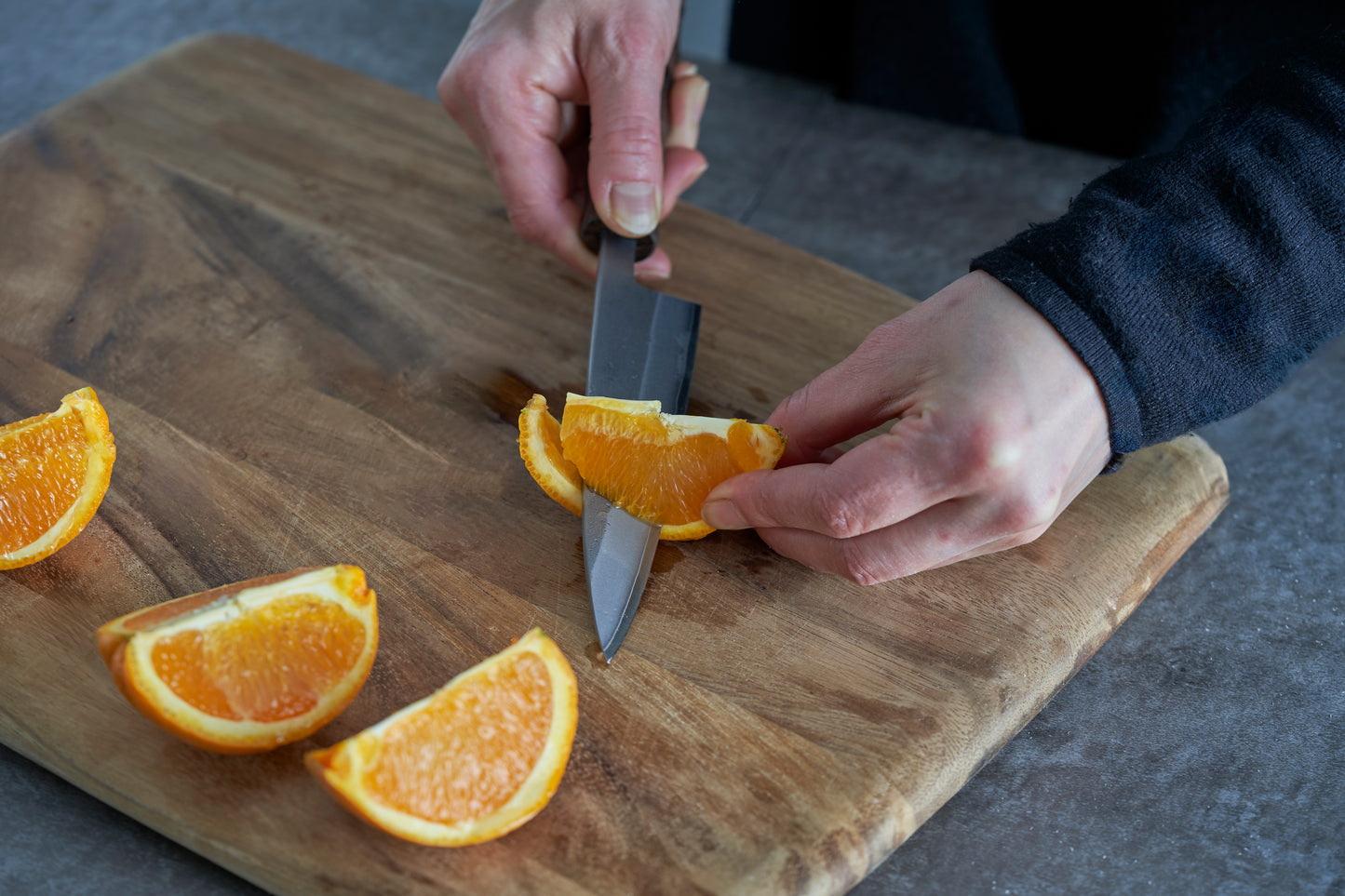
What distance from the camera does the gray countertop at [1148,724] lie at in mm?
1591

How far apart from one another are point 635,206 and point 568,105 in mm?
422

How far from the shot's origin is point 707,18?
3.63 meters

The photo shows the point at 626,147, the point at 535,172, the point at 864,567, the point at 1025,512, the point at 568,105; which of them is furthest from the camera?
the point at 568,105

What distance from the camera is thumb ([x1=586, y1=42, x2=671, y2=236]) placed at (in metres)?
2.06

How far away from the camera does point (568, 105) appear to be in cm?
234

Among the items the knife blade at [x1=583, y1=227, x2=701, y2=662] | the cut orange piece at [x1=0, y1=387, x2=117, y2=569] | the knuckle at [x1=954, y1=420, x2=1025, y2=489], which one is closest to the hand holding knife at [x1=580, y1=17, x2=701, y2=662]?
the knife blade at [x1=583, y1=227, x2=701, y2=662]

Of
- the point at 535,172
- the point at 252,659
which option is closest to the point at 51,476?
the point at 252,659

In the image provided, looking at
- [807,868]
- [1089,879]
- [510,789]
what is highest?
[510,789]

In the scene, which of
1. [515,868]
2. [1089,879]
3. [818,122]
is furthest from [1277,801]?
[818,122]

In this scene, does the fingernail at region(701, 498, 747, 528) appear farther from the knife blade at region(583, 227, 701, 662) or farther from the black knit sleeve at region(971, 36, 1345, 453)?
the black knit sleeve at region(971, 36, 1345, 453)

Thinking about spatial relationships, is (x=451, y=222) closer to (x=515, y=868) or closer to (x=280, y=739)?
(x=280, y=739)

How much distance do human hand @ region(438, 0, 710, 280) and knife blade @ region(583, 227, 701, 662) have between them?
121mm

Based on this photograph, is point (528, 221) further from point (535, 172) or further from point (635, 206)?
point (635, 206)

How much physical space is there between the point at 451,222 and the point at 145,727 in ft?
4.25
